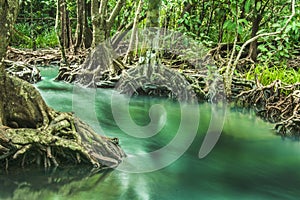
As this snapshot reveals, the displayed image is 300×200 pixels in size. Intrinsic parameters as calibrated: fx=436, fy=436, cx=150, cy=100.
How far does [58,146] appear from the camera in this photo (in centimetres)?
468

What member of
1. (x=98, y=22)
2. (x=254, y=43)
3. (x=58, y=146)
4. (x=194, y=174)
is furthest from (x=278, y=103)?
(x=98, y=22)

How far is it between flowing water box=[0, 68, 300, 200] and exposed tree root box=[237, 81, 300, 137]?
0.27 meters

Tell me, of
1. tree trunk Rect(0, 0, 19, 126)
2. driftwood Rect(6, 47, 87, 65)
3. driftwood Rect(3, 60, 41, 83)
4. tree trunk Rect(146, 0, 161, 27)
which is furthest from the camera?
driftwood Rect(6, 47, 87, 65)

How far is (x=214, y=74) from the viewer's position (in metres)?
10.8

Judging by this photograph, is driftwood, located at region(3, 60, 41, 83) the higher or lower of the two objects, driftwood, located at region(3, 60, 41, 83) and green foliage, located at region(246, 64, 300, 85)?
the lower

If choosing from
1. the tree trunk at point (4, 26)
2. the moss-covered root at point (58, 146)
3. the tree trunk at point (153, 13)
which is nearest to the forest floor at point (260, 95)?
the tree trunk at point (153, 13)

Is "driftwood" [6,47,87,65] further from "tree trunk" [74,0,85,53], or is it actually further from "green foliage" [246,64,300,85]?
"green foliage" [246,64,300,85]

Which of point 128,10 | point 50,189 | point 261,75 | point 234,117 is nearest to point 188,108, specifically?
point 234,117

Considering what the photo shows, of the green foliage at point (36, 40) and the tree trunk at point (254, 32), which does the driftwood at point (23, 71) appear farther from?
the green foliage at point (36, 40)

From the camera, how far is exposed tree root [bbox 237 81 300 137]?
7.35 meters

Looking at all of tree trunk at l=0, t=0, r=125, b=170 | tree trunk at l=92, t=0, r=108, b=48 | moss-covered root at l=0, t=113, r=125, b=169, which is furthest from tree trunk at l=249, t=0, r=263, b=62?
tree trunk at l=0, t=0, r=125, b=170

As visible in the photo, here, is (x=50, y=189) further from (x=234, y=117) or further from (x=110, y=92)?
(x=110, y=92)

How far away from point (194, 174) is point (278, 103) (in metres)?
3.76

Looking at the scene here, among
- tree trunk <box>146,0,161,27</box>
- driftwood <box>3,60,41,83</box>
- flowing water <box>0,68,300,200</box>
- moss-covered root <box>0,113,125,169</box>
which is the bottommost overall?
flowing water <box>0,68,300,200</box>
